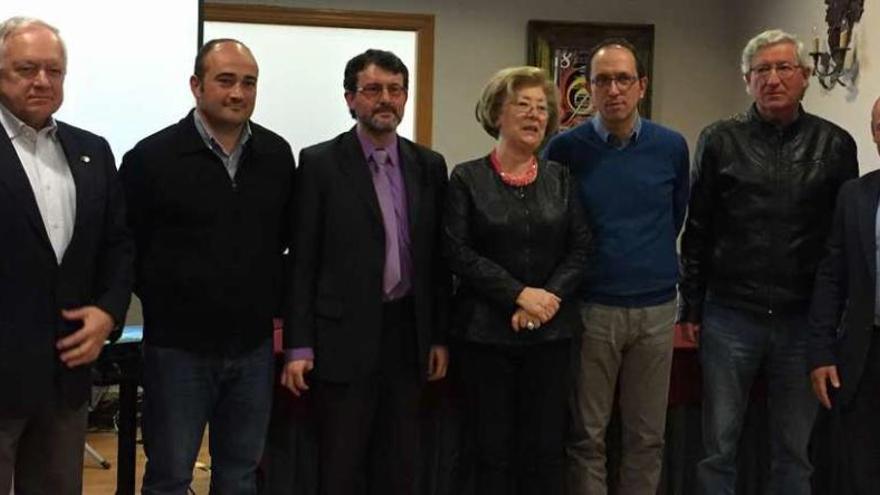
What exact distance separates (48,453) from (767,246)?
190cm

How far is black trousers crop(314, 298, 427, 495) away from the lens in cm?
239

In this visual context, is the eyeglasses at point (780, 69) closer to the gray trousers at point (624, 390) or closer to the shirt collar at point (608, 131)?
the shirt collar at point (608, 131)

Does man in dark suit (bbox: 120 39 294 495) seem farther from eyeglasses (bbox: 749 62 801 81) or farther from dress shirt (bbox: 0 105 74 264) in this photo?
eyeglasses (bbox: 749 62 801 81)

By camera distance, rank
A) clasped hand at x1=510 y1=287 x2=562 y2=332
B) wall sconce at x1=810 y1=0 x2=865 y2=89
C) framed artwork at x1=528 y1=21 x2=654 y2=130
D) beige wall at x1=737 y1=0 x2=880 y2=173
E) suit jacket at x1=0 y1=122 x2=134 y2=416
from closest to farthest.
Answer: suit jacket at x1=0 y1=122 x2=134 y2=416, clasped hand at x1=510 y1=287 x2=562 y2=332, beige wall at x1=737 y1=0 x2=880 y2=173, wall sconce at x1=810 y1=0 x2=865 y2=89, framed artwork at x1=528 y1=21 x2=654 y2=130

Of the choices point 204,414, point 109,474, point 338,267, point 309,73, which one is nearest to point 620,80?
point 338,267

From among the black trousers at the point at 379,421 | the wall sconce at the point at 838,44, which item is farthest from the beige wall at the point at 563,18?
the black trousers at the point at 379,421

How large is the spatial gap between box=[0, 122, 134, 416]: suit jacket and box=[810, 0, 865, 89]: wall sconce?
11.5ft

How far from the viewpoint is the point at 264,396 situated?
7.78 ft

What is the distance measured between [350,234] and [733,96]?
385 centimetres

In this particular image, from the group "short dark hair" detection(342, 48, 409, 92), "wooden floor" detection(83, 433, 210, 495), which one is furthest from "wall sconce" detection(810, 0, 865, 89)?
Result: "wooden floor" detection(83, 433, 210, 495)

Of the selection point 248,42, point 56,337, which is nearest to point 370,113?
point 56,337

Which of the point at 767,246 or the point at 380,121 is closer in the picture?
the point at 380,121

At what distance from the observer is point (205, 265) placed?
2.24 metres

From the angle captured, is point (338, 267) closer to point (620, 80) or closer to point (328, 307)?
point (328, 307)
